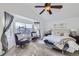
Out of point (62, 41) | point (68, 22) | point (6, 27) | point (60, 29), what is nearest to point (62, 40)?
point (62, 41)

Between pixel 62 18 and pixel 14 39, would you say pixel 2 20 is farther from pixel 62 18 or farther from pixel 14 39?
pixel 62 18

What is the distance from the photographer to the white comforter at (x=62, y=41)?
165cm

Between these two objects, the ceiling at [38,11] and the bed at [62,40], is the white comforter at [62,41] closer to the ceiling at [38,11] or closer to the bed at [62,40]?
the bed at [62,40]

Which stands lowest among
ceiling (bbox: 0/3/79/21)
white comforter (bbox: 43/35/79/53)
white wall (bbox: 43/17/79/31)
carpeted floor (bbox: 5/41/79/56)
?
carpeted floor (bbox: 5/41/79/56)

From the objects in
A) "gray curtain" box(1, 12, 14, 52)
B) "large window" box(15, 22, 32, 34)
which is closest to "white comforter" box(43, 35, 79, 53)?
"large window" box(15, 22, 32, 34)

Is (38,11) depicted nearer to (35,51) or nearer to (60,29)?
(60,29)

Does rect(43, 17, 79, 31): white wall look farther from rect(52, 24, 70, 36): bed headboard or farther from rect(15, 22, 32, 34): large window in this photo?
rect(15, 22, 32, 34): large window

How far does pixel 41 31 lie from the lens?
1.76 m

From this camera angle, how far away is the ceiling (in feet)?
5.44

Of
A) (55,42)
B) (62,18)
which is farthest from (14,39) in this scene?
(62,18)

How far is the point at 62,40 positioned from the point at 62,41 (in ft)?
0.05

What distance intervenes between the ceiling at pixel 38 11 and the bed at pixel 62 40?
0.21 m

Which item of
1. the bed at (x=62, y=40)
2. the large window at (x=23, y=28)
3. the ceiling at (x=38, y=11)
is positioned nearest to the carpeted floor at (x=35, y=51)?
the bed at (x=62, y=40)

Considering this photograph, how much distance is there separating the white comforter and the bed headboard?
0.21 feet
